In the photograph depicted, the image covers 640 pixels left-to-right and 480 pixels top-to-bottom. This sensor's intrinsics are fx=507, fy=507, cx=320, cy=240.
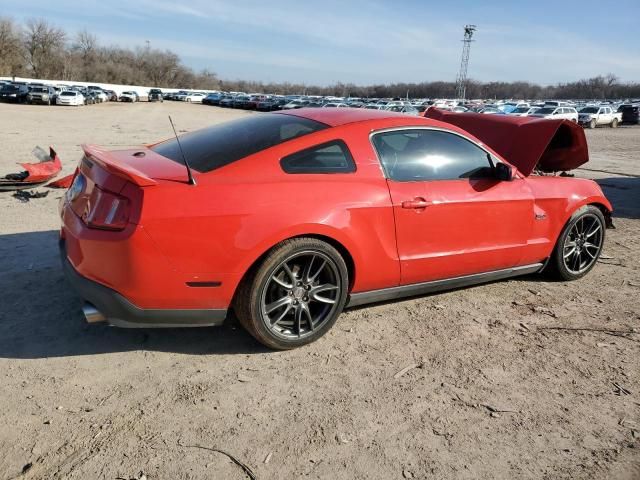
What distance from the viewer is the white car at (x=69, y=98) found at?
46.6 metres

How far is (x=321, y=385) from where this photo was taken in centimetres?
301

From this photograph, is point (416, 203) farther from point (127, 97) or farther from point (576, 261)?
point (127, 97)

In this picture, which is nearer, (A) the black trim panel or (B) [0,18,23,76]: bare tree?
(A) the black trim panel

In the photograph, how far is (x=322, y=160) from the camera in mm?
3416

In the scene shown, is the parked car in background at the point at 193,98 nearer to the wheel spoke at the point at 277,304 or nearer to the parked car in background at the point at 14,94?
the parked car in background at the point at 14,94

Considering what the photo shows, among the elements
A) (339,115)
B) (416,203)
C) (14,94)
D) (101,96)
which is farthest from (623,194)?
(101,96)

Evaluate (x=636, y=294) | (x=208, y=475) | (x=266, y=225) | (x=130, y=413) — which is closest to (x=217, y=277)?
(x=266, y=225)

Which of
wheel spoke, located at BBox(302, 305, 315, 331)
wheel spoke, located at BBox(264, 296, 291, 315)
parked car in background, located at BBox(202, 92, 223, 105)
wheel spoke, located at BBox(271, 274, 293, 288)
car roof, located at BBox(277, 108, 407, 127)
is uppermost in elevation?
parked car in background, located at BBox(202, 92, 223, 105)

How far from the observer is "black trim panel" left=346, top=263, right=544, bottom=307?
364 centimetres

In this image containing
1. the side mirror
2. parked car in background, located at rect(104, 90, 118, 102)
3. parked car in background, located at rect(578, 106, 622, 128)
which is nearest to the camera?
the side mirror

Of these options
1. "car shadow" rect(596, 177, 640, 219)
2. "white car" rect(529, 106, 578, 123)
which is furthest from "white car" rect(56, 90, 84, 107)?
"car shadow" rect(596, 177, 640, 219)

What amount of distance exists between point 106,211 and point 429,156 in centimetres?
231

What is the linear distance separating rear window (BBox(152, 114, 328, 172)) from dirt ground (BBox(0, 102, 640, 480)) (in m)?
1.22

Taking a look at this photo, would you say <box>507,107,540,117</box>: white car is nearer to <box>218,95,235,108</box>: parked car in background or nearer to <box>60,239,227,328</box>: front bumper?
<box>60,239,227,328</box>: front bumper
